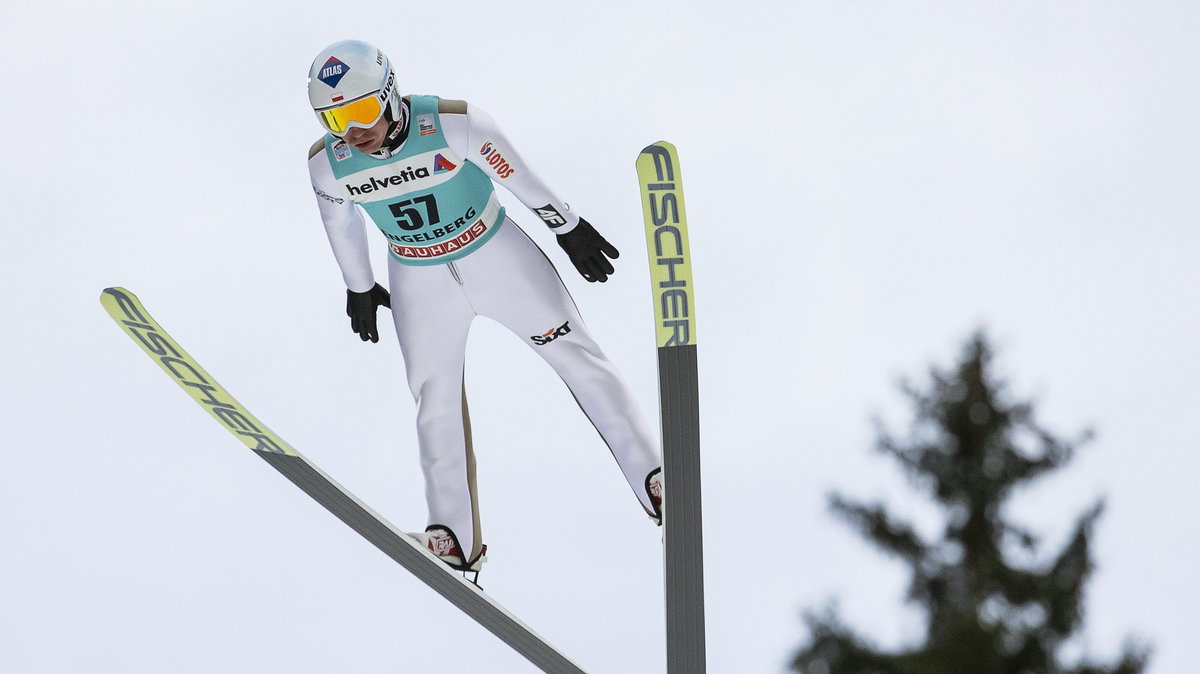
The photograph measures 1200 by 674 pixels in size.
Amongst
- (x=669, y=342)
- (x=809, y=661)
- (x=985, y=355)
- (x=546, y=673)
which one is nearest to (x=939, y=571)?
(x=809, y=661)

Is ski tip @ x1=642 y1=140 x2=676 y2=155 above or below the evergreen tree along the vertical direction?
above

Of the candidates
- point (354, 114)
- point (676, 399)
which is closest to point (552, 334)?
point (676, 399)

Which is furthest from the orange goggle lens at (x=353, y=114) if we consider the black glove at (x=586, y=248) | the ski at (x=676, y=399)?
the ski at (x=676, y=399)

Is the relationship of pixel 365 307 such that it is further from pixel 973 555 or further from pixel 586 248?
pixel 973 555

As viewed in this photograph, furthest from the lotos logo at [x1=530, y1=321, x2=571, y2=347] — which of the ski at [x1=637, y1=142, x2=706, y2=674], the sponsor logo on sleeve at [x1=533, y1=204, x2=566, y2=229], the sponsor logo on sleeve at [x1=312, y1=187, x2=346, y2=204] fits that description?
the sponsor logo on sleeve at [x1=312, y1=187, x2=346, y2=204]

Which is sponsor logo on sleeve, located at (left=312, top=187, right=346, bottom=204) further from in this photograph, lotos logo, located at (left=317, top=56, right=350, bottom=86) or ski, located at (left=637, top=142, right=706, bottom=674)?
ski, located at (left=637, top=142, right=706, bottom=674)

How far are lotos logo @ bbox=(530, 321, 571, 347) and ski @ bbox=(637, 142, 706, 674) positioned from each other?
0.55 meters

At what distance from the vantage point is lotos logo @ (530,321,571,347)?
16.9 ft

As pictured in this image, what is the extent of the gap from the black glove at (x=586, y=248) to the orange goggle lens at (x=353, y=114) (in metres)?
0.76

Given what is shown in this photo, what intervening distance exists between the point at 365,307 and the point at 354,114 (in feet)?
2.74

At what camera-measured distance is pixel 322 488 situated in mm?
5215

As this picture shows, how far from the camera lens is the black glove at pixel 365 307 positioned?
17.3 ft

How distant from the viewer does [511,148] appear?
16.1ft

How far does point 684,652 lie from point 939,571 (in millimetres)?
7053
